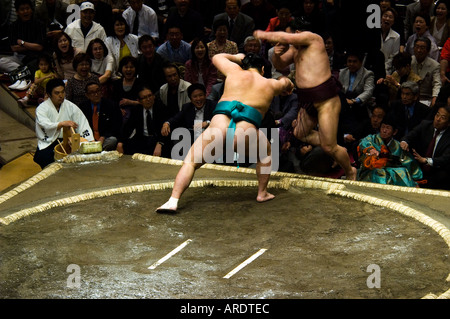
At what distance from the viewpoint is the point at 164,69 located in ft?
18.1

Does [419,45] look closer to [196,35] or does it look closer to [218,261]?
[196,35]

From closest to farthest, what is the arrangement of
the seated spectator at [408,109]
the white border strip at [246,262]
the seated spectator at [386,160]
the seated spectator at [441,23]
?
the white border strip at [246,262]
the seated spectator at [386,160]
the seated spectator at [408,109]
the seated spectator at [441,23]

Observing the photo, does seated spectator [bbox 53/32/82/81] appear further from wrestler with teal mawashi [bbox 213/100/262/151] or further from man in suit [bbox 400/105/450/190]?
man in suit [bbox 400/105/450/190]

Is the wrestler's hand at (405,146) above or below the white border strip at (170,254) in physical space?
above

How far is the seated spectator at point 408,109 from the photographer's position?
5.11 meters

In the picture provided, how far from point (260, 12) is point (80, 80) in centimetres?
181

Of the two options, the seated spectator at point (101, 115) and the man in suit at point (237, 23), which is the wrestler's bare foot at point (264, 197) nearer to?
the seated spectator at point (101, 115)

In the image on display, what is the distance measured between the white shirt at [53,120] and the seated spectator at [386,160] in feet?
6.27

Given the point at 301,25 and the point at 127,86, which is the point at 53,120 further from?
the point at 301,25

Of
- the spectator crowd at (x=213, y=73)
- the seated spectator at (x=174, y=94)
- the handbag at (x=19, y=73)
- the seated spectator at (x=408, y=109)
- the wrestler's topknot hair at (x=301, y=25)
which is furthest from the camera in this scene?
the handbag at (x=19, y=73)

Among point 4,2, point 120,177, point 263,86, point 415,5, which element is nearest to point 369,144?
point 263,86

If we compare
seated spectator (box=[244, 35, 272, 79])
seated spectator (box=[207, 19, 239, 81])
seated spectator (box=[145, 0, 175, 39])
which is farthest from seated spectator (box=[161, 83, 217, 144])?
seated spectator (box=[145, 0, 175, 39])

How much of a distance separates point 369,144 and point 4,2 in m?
3.81

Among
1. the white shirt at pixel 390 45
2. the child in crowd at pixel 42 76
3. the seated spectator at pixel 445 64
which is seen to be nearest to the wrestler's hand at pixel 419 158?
the seated spectator at pixel 445 64
